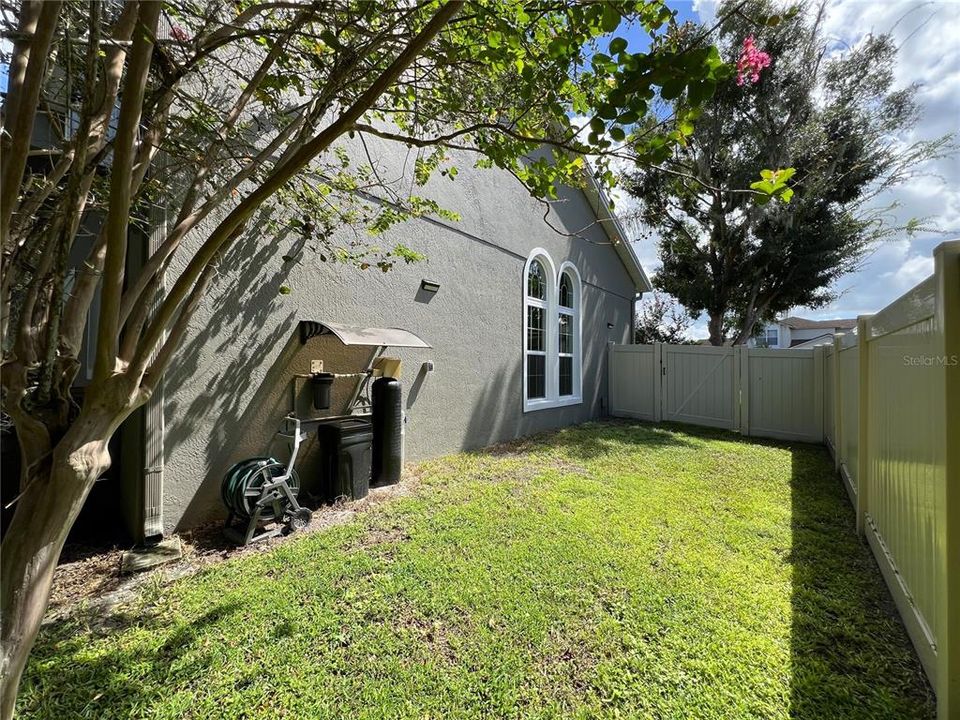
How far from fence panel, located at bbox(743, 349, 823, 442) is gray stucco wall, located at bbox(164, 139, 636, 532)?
3578mm

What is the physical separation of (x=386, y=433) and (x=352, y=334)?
1.41 m

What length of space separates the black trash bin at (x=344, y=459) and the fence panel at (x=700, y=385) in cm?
839

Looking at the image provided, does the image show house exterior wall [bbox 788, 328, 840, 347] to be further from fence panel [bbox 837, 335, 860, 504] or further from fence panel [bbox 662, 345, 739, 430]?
fence panel [bbox 837, 335, 860, 504]

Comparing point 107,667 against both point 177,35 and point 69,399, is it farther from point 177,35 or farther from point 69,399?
point 177,35

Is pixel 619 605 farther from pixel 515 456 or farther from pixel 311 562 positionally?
pixel 515 456

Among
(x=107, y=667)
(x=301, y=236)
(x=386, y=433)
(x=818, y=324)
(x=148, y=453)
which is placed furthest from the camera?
(x=818, y=324)

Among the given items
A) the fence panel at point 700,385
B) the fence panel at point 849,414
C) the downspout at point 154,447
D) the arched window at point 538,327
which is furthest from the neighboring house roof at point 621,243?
the downspout at point 154,447

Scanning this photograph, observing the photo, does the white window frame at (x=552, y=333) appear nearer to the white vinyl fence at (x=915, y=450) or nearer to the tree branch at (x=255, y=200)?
the white vinyl fence at (x=915, y=450)

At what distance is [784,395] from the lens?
28.0 ft

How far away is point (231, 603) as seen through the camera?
2.73 m

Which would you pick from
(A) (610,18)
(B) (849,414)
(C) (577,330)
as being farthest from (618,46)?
(C) (577,330)

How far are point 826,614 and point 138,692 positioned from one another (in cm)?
409

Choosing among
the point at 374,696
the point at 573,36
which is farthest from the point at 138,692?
the point at 573,36

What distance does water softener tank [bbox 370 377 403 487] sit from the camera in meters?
5.21
